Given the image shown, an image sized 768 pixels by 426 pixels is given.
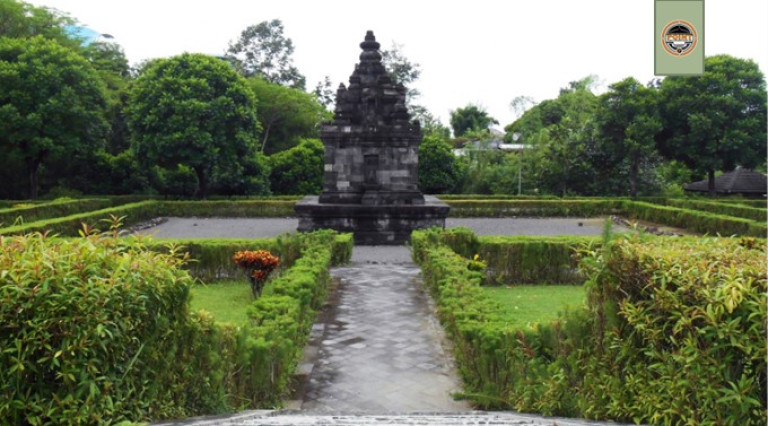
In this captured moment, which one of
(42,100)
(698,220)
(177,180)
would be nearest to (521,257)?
(698,220)

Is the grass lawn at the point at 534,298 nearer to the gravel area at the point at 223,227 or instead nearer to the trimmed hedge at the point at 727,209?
the gravel area at the point at 223,227

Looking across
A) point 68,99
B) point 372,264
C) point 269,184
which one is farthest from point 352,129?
point 68,99

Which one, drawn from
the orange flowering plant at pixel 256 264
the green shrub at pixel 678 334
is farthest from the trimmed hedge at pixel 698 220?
the green shrub at pixel 678 334

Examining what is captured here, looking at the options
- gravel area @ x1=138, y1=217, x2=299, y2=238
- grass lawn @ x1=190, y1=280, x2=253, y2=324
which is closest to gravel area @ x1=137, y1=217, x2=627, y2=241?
gravel area @ x1=138, y1=217, x2=299, y2=238

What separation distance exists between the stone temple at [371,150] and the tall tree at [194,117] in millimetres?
8912

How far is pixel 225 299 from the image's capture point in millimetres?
12734

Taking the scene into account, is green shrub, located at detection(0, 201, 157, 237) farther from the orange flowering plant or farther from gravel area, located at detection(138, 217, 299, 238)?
the orange flowering plant

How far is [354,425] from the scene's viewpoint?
4.61 metres

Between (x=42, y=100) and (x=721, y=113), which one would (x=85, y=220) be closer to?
(x=42, y=100)

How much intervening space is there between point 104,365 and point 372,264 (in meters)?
12.7

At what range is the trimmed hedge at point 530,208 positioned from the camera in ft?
103

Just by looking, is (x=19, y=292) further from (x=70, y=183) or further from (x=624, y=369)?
(x=70, y=183)

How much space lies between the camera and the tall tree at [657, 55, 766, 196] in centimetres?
3303

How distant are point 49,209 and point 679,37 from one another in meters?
23.9
